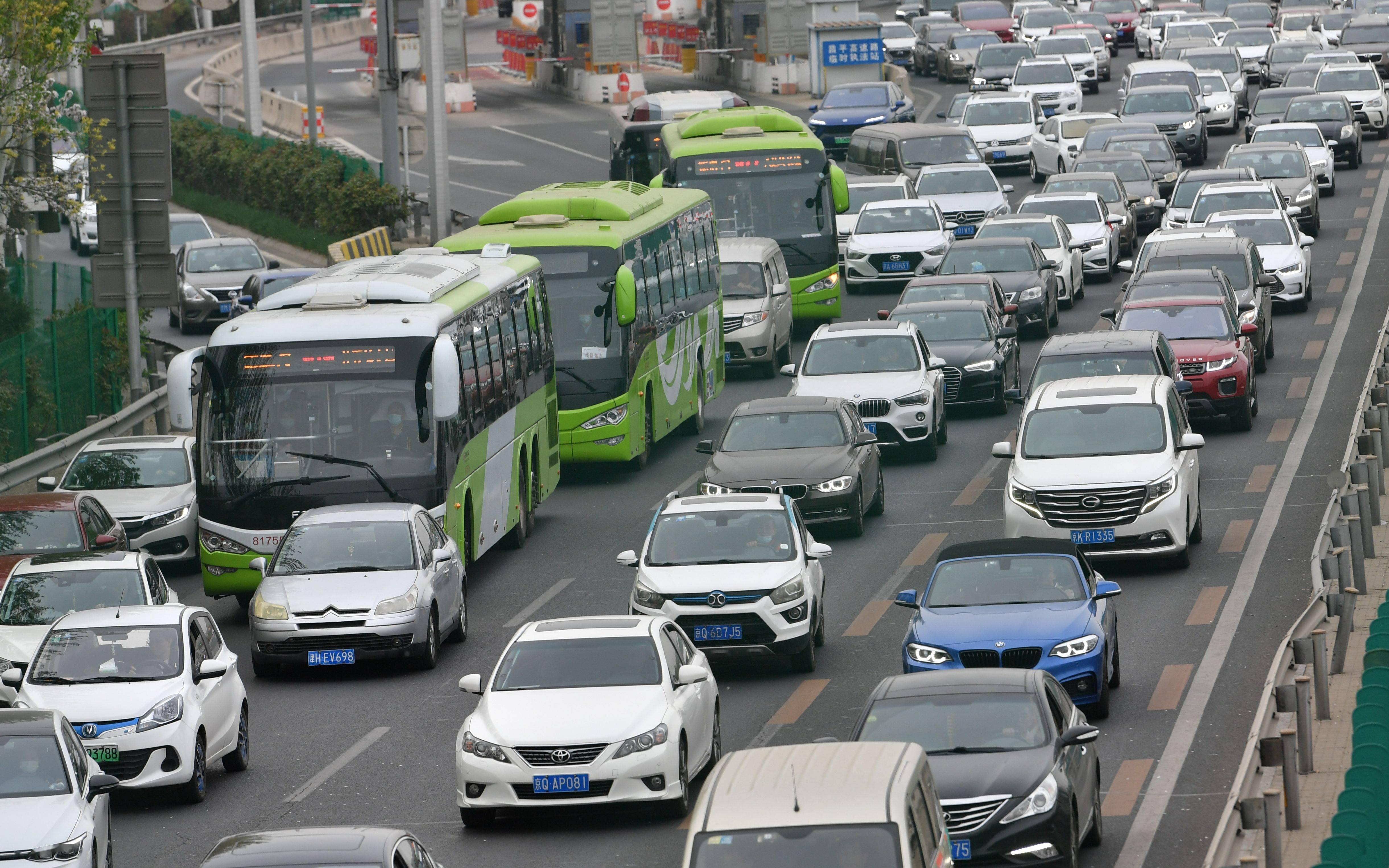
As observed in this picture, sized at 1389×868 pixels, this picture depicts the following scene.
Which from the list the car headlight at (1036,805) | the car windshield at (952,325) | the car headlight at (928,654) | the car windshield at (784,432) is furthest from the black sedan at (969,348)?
the car headlight at (1036,805)

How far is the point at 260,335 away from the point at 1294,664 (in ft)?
37.0

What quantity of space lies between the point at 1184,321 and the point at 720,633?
12229 mm

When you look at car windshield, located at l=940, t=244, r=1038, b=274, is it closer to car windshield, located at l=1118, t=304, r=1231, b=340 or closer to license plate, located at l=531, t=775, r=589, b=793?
car windshield, located at l=1118, t=304, r=1231, b=340

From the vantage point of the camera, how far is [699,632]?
19141 millimetres

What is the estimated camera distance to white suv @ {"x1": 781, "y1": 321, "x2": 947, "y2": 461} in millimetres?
28109

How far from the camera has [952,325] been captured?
31.3 meters

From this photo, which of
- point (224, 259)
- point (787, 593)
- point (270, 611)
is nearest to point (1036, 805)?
point (787, 593)

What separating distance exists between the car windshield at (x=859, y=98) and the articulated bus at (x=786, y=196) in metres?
20.9

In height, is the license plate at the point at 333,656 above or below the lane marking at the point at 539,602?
above

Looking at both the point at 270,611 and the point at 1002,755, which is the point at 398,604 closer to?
the point at 270,611

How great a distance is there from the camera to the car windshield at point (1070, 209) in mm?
40719

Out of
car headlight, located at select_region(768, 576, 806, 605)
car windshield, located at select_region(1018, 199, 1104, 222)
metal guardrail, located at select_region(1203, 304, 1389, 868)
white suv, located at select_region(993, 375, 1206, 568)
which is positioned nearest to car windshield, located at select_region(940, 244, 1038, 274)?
car windshield, located at select_region(1018, 199, 1104, 222)

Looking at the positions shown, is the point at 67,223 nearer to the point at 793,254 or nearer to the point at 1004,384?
the point at 793,254

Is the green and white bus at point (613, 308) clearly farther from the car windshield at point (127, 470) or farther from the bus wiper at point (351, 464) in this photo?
the bus wiper at point (351, 464)
